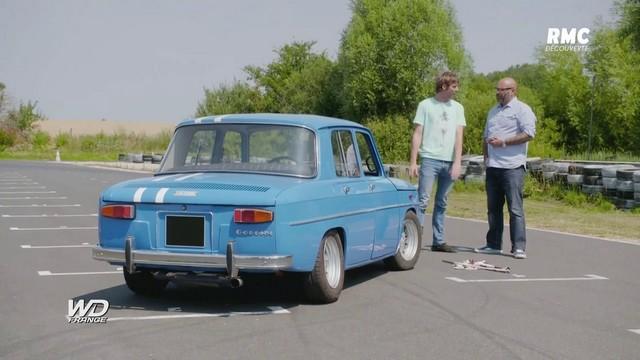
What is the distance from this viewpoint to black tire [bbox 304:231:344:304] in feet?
23.3

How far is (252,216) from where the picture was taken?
6605 mm

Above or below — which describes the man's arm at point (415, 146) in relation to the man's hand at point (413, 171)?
above

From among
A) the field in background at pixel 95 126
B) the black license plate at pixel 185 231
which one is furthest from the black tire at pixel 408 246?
the field in background at pixel 95 126

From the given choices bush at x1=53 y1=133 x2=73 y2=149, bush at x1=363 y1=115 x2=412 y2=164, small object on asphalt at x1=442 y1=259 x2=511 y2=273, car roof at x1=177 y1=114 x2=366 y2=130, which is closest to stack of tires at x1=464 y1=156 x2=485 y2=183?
small object on asphalt at x1=442 y1=259 x2=511 y2=273

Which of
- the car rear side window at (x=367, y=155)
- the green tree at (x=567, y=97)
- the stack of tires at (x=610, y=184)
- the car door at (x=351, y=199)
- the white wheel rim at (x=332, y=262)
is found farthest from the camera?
the green tree at (x=567, y=97)

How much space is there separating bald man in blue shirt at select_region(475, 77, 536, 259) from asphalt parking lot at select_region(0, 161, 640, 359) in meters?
0.40

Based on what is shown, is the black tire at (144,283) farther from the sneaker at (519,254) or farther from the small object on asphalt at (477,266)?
the sneaker at (519,254)

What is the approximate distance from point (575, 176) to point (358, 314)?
538 inches

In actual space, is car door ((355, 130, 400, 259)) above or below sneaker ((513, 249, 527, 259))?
above

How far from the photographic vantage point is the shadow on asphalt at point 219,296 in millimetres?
7203

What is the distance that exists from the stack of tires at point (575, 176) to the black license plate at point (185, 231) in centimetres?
1416

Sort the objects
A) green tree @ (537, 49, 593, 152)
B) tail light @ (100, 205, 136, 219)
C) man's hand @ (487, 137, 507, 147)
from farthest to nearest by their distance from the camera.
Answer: green tree @ (537, 49, 593, 152)
man's hand @ (487, 137, 507, 147)
tail light @ (100, 205, 136, 219)

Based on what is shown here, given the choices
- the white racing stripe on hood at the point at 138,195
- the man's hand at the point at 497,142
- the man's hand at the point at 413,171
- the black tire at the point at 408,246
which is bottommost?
the black tire at the point at 408,246

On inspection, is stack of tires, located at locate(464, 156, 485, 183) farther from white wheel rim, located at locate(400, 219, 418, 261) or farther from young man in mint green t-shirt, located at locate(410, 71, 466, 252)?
white wheel rim, located at locate(400, 219, 418, 261)
